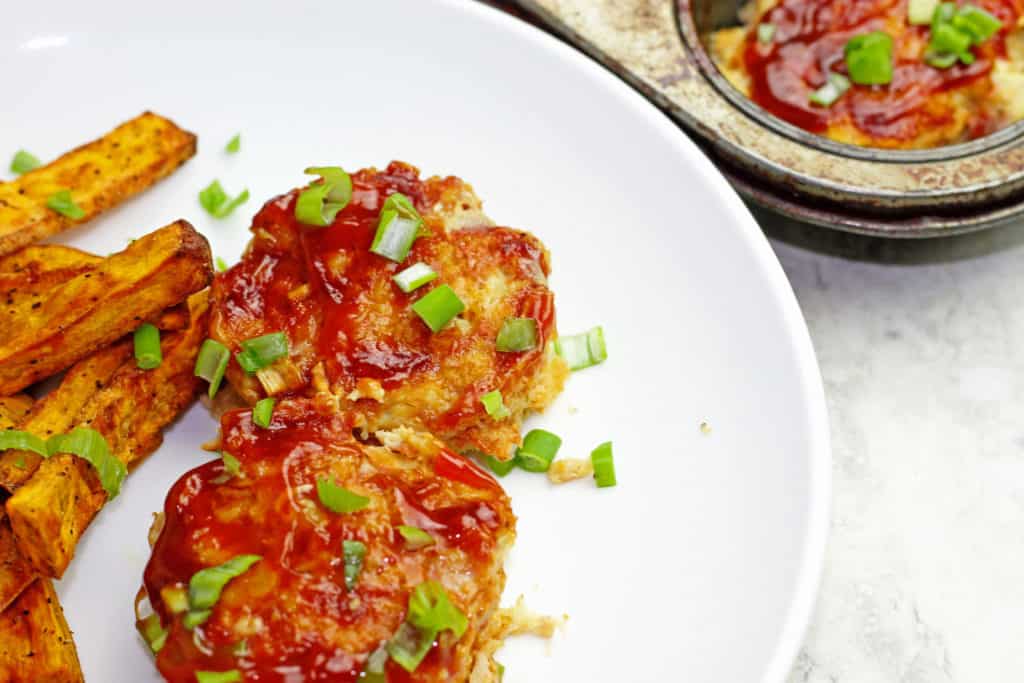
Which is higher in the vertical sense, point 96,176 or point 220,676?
point 96,176

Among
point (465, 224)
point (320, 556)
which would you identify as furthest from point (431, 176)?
point (320, 556)

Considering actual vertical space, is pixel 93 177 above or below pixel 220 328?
above

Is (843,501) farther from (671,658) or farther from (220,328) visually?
(220,328)

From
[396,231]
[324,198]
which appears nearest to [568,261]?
[396,231]

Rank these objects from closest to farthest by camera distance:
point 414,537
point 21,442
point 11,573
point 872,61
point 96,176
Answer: point 414,537 → point 11,573 → point 21,442 → point 96,176 → point 872,61

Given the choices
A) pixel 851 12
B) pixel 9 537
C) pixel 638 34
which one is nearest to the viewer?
pixel 9 537

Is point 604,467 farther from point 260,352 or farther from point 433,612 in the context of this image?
point 260,352
